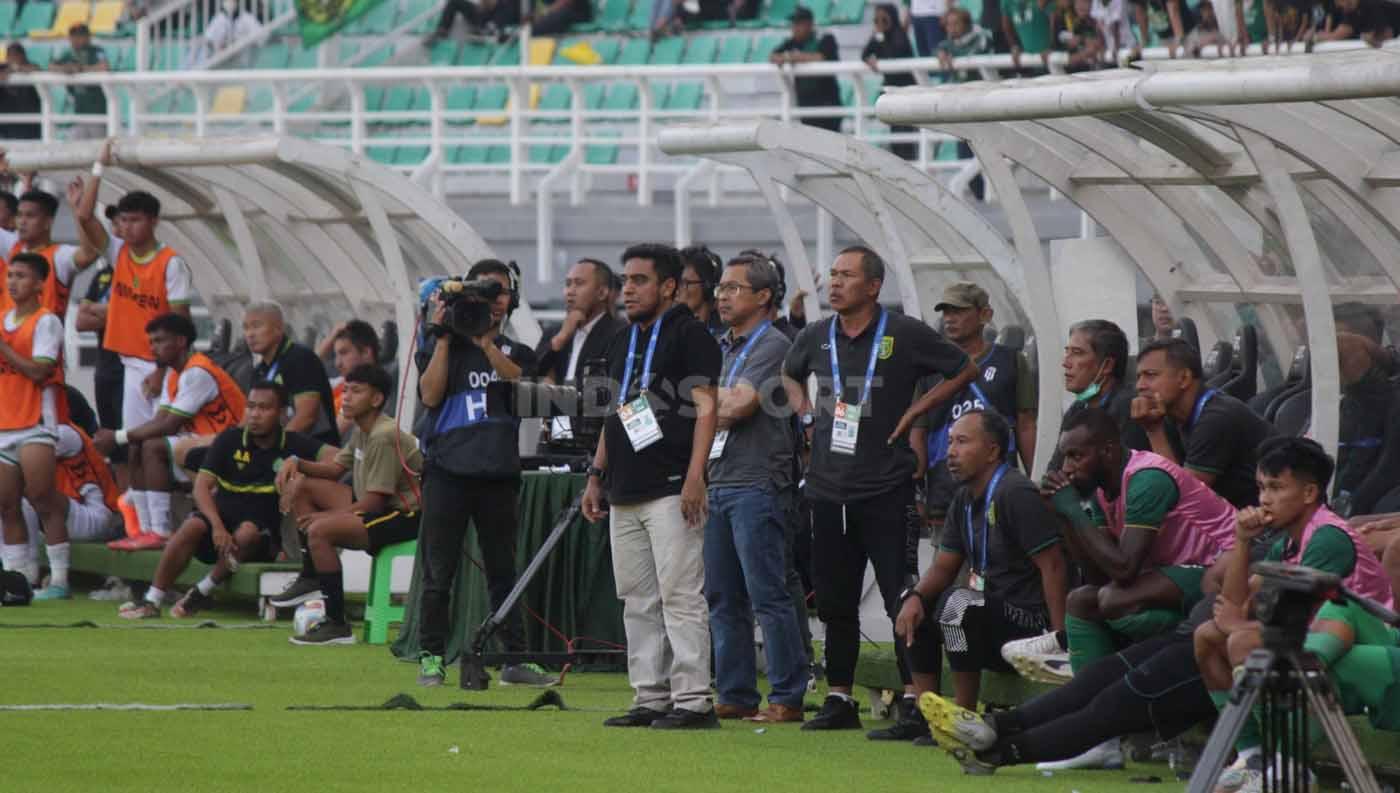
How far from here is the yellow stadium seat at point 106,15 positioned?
29406 millimetres

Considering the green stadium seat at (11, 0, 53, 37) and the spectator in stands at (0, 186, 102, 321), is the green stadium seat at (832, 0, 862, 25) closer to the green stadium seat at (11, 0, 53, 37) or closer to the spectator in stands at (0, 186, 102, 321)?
the green stadium seat at (11, 0, 53, 37)

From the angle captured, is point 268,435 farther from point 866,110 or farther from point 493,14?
point 493,14

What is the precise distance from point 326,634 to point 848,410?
437 cm

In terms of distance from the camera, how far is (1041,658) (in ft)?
29.0

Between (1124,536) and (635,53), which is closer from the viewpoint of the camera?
(1124,536)

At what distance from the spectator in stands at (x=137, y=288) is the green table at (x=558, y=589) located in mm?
4331

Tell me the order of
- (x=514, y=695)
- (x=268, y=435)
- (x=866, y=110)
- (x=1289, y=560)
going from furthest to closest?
(x=866, y=110) < (x=268, y=435) < (x=514, y=695) < (x=1289, y=560)

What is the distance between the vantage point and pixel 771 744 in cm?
929

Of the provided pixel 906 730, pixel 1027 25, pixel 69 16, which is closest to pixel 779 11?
pixel 1027 25

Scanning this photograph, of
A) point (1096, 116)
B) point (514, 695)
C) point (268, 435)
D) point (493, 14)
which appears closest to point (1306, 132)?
point (1096, 116)

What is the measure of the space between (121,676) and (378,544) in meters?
2.36

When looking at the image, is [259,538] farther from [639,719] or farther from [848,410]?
[848,410]

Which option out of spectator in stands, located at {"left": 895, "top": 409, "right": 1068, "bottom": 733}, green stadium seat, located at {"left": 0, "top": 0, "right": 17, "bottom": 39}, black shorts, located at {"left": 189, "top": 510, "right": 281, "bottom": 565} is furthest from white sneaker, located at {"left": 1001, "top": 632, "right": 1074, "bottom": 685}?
green stadium seat, located at {"left": 0, "top": 0, "right": 17, "bottom": 39}

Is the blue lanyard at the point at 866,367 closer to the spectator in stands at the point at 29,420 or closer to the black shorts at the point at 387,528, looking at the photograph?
the black shorts at the point at 387,528
